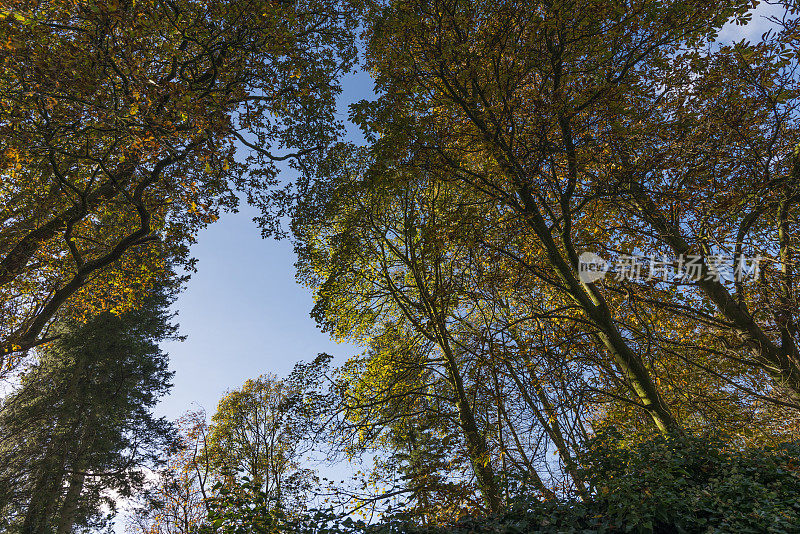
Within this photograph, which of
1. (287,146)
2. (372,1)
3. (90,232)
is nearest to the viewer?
(372,1)

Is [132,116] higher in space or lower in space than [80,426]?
lower

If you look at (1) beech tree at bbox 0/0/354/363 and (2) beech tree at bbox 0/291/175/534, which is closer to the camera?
(1) beech tree at bbox 0/0/354/363

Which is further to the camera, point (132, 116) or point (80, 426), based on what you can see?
point (80, 426)

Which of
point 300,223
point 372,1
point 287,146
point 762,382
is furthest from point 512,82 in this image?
point 762,382

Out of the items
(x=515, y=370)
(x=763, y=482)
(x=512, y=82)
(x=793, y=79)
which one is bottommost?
(x=763, y=482)

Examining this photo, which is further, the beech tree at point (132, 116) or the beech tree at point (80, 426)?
the beech tree at point (80, 426)

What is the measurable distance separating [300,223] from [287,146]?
1683mm

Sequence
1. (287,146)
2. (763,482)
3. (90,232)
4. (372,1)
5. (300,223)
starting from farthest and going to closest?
1. (90,232)
2. (300,223)
3. (287,146)
4. (372,1)
5. (763,482)

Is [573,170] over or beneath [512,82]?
beneath

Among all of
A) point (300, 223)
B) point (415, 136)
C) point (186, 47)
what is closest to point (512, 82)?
point (415, 136)

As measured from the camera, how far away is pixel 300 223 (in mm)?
8711

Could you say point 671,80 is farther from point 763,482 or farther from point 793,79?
point 763,482

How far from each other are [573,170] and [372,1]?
515 cm

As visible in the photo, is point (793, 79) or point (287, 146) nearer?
point (793, 79)
